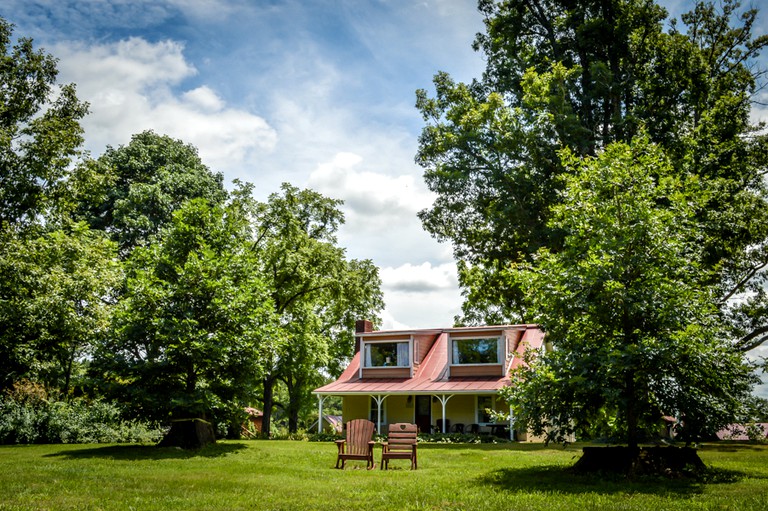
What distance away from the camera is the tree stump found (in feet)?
63.2

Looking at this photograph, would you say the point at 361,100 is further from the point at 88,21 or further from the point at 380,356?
the point at 380,356

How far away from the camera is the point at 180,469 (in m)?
13.2

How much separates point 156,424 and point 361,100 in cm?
1227

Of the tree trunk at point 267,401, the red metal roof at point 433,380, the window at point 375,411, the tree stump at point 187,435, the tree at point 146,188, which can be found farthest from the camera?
the tree trunk at point 267,401

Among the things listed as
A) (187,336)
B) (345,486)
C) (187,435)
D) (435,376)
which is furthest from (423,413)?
(345,486)

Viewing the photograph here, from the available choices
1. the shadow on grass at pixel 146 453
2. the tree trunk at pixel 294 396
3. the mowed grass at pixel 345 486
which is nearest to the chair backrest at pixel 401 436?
the mowed grass at pixel 345 486

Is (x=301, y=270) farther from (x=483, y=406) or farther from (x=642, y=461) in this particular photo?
(x=642, y=461)

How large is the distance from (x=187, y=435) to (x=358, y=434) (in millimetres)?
7549

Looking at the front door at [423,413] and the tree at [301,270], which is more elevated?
the tree at [301,270]

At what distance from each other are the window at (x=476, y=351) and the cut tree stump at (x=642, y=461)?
17.6 m

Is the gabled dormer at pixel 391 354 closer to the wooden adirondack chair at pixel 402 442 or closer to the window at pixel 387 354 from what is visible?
the window at pixel 387 354

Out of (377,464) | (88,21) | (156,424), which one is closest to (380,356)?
(156,424)

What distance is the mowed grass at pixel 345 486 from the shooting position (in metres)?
8.41

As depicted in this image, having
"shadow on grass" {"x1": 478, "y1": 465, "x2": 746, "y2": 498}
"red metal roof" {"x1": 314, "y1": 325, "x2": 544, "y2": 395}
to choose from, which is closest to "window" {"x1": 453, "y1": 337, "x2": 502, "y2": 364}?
"red metal roof" {"x1": 314, "y1": 325, "x2": 544, "y2": 395}
